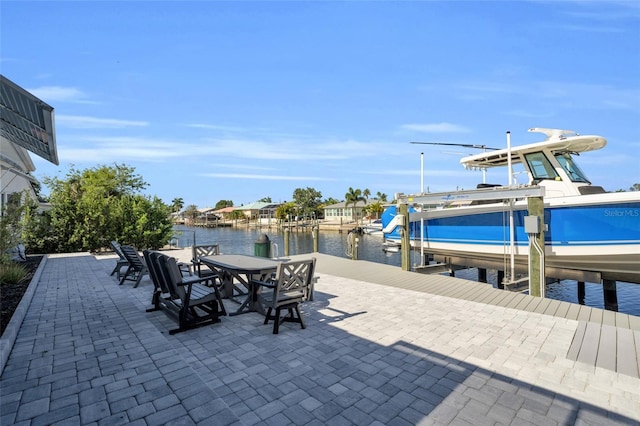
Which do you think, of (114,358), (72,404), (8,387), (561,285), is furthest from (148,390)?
(561,285)

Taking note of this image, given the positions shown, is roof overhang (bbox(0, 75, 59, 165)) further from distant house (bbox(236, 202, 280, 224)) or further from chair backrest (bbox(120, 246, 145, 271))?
distant house (bbox(236, 202, 280, 224))

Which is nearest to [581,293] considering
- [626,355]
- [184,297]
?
[626,355]

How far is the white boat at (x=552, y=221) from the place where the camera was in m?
7.89

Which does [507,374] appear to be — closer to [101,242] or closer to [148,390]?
[148,390]

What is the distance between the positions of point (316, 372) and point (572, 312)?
15.8ft

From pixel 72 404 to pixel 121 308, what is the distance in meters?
3.39

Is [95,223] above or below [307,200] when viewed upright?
below

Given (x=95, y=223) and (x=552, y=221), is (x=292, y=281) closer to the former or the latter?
(x=552, y=221)

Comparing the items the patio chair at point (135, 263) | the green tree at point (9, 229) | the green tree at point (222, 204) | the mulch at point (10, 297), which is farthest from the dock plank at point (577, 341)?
the green tree at point (222, 204)

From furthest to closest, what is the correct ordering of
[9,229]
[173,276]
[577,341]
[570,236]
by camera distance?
1. [570,236]
2. [9,229]
3. [173,276]
4. [577,341]

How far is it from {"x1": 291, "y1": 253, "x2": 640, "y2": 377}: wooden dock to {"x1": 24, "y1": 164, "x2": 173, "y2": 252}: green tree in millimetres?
10280

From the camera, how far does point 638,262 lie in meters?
7.69

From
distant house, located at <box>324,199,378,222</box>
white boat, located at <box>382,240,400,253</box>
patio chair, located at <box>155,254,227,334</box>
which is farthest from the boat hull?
distant house, located at <box>324,199,378,222</box>

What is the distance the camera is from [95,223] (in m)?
15.4
